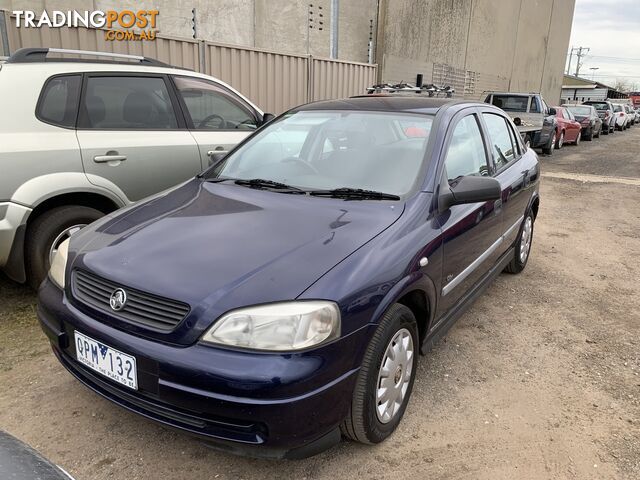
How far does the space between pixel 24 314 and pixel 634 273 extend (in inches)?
218

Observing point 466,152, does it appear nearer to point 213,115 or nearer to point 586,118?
point 213,115

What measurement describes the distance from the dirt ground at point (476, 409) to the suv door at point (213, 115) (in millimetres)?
2010

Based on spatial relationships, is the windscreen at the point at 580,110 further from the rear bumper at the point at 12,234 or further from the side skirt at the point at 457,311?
the rear bumper at the point at 12,234

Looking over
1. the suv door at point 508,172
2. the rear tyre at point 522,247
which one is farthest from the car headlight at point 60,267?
the rear tyre at point 522,247

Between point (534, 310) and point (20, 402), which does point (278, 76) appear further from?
point (20, 402)

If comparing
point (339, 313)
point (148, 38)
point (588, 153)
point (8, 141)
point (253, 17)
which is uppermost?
point (253, 17)

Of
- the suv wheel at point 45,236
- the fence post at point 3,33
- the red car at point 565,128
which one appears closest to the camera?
the suv wheel at point 45,236

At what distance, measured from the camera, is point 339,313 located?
6.62 feet

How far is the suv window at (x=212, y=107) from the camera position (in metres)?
4.68

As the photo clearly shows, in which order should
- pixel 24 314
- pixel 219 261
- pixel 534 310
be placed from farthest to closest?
1. pixel 534 310
2. pixel 24 314
3. pixel 219 261

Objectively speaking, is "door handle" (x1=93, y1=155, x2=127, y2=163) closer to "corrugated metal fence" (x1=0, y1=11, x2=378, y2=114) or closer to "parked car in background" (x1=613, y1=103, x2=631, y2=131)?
"corrugated metal fence" (x1=0, y1=11, x2=378, y2=114)

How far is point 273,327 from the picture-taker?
1.95 m

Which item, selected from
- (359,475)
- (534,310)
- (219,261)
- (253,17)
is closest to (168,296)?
(219,261)

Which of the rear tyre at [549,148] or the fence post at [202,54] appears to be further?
the rear tyre at [549,148]
